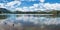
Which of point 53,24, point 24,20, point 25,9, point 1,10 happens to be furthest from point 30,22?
point 1,10

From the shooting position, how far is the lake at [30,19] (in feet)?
6.53

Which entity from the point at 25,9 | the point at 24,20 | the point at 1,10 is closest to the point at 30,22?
the point at 24,20

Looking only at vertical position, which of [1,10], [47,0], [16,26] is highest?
[47,0]

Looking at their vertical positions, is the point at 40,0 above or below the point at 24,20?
above

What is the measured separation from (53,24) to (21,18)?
562 mm

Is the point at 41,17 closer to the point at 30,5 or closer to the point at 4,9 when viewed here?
the point at 30,5

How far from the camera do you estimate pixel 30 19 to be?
2.00 m

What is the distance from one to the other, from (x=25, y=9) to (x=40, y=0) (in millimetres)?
300

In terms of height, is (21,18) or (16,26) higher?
(21,18)

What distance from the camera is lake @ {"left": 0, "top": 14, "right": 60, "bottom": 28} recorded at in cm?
199

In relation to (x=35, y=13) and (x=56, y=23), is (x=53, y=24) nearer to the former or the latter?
(x=56, y=23)

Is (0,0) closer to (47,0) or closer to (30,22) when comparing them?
(30,22)

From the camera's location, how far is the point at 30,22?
79.0 inches

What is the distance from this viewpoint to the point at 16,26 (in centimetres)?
202
